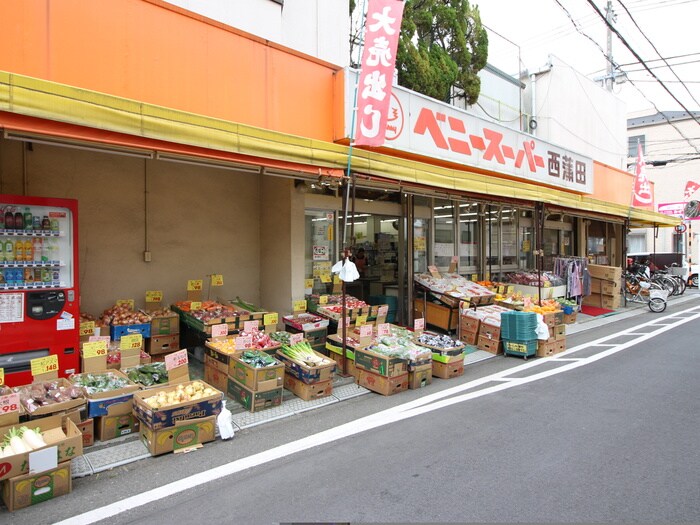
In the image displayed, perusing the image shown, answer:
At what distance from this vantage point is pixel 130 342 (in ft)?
20.0

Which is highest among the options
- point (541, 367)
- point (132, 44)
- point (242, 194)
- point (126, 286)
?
point (132, 44)

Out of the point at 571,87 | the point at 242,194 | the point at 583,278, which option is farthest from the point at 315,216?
the point at 571,87

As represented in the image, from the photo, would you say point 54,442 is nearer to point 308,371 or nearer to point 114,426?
point 114,426

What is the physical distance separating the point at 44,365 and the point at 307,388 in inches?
128

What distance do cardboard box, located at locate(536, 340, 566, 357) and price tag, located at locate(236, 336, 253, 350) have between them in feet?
19.5

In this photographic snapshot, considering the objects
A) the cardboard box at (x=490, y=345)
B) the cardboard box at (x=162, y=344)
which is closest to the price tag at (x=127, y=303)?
the cardboard box at (x=162, y=344)

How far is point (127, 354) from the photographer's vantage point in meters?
6.10

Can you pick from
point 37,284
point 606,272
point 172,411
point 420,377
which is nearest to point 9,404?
point 172,411

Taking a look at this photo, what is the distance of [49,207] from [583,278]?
14516 millimetres

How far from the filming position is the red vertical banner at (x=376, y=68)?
7062mm

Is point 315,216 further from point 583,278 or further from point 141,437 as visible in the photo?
point 583,278

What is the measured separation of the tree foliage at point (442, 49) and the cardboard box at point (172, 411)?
11.2m

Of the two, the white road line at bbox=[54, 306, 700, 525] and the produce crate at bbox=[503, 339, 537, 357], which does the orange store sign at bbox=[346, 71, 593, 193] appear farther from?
the white road line at bbox=[54, 306, 700, 525]

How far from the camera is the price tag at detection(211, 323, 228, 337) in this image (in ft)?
22.4
